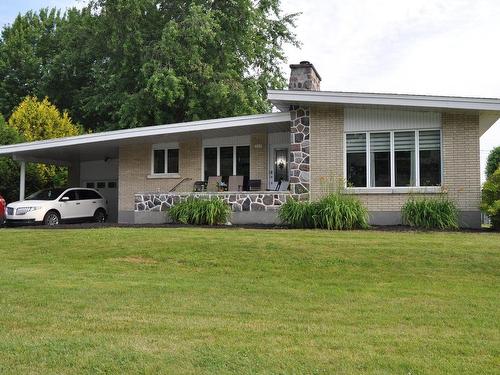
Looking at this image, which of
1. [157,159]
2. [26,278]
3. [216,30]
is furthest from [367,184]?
[216,30]

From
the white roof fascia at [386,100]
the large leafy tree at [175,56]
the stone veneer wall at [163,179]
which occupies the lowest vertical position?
the stone veneer wall at [163,179]

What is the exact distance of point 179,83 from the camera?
2539 cm

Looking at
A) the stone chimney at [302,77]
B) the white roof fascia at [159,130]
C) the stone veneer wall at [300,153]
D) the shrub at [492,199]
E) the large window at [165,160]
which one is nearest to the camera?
the shrub at [492,199]

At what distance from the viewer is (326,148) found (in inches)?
615

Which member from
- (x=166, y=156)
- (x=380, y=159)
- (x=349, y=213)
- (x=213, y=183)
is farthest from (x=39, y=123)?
(x=349, y=213)

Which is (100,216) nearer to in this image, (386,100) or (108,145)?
(108,145)

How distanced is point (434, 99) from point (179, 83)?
559 inches

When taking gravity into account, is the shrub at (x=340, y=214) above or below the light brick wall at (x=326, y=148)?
below

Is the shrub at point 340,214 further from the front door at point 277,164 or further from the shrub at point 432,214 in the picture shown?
the front door at point 277,164

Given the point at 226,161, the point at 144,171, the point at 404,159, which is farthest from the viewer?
the point at 144,171

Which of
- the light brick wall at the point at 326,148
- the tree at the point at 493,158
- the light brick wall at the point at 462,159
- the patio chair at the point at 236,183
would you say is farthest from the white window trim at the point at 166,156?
the tree at the point at 493,158

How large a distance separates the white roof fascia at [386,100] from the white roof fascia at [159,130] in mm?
814

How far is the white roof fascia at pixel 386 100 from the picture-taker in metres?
13.8

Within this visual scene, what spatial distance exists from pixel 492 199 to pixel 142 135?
1058 cm
